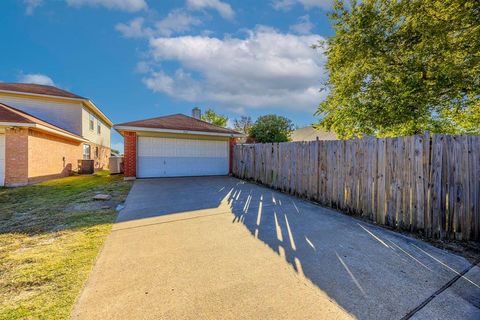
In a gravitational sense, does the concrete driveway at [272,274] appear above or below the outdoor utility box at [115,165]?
below

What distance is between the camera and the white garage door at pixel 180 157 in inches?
449

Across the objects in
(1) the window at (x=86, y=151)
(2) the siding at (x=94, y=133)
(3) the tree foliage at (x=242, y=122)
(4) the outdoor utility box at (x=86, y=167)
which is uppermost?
(3) the tree foliage at (x=242, y=122)

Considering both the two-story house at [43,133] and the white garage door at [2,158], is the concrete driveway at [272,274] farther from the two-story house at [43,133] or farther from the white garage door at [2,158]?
the white garage door at [2,158]

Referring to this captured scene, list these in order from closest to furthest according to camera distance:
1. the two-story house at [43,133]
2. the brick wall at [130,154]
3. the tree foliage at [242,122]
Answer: the two-story house at [43,133]
the brick wall at [130,154]
the tree foliage at [242,122]

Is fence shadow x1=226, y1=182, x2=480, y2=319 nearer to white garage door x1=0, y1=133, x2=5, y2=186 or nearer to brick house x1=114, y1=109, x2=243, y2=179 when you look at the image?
brick house x1=114, y1=109, x2=243, y2=179

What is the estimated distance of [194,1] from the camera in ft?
28.3

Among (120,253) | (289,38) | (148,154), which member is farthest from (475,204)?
(148,154)

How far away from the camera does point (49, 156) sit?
11.6 metres

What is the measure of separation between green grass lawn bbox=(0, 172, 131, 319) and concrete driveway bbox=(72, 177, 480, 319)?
215 millimetres

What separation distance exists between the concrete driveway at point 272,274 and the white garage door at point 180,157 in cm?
728

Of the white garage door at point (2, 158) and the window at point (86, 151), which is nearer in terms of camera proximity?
the white garage door at point (2, 158)

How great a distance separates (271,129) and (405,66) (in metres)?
12.6

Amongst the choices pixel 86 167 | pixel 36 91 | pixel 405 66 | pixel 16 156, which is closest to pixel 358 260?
pixel 405 66

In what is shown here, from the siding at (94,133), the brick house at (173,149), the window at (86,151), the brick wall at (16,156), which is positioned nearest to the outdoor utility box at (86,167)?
the siding at (94,133)
